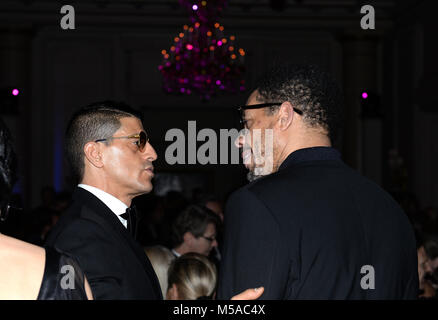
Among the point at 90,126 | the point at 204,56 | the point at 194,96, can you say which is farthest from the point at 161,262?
the point at 194,96

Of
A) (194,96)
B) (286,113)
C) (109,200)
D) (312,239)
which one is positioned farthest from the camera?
(194,96)

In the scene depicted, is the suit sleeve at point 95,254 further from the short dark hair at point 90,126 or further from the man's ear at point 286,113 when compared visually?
the man's ear at point 286,113

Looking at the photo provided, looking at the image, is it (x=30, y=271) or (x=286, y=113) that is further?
(x=286, y=113)

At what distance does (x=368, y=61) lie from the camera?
13172 mm

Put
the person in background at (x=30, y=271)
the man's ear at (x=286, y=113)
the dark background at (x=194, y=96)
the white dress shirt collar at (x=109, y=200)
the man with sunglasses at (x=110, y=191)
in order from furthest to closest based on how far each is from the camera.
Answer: the dark background at (x=194, y=96) → the white dress shirt collar at (x=109, y=200) → the man with sunglasses at (x=110, y=191) → the man's ear at (x=286, y=113) → the person in background at (x=30, y=271)

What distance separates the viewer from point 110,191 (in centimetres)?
260

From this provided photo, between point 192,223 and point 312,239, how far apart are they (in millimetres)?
3041

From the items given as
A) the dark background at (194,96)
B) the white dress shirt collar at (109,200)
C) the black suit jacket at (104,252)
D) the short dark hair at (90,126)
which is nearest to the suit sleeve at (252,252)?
the black suit jacket at (104,252)

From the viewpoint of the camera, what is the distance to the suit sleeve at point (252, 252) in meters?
1.72

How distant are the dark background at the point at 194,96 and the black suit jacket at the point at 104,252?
9.99 m

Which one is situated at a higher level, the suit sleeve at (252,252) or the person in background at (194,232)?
the suit sleeve at (252,252)

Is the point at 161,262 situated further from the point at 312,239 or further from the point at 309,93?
the point at 312,239

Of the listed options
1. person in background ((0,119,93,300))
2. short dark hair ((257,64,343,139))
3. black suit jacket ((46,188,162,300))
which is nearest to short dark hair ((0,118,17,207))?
person in background ((0,119,93,300))

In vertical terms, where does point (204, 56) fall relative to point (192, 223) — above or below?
above
